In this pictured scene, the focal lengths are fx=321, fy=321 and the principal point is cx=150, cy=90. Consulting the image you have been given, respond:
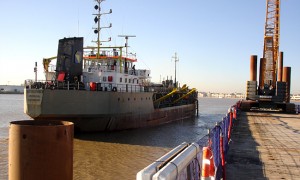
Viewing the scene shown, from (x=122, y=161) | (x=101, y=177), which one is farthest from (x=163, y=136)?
(x=101, y=177)

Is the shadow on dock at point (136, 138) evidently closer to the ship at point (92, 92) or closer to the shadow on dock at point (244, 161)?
the ship at point (92, 92)

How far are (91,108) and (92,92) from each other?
3.11 ft

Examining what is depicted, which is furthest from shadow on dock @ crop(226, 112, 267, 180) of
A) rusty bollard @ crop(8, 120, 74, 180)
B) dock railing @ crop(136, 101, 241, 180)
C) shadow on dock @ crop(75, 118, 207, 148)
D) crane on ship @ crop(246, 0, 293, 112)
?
crane on ship @ crop(246, 0, 293, 112)

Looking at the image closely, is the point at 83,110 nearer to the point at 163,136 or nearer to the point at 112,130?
the point at 112,130

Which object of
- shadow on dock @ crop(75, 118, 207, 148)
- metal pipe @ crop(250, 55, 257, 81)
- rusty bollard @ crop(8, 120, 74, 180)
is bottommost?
shadow on dock @ crop(75, 118, 207, 148)

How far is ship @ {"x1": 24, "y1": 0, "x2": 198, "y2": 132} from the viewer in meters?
17.7

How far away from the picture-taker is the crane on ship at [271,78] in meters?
34.0

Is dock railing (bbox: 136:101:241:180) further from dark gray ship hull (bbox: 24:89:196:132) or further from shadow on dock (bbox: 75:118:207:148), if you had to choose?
shadow on dock (bbox: 75:118:207:148)

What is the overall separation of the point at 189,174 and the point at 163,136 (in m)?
18.5

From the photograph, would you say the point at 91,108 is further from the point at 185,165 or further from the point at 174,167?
the point at 174,167

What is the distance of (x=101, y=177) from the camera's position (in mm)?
11688

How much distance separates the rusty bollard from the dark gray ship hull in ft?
45.3

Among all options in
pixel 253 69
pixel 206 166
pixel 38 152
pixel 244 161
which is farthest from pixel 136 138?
pixel 253 69

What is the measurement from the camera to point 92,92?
19031 mm
